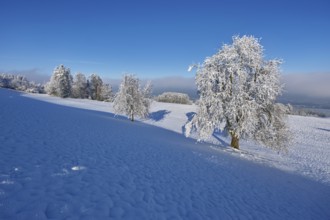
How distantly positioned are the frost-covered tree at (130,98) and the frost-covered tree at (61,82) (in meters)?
41.1

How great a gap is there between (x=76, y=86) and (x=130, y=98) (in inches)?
2167

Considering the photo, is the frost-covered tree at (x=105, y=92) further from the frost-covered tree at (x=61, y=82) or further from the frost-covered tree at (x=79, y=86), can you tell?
the frost-covered tree at (x=61, y=82)

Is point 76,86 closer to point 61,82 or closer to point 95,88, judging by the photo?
point 95,88

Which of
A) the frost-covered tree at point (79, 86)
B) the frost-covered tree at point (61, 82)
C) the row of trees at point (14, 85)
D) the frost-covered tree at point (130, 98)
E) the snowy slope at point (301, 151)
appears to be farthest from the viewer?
the row of trees at point (14, 85)

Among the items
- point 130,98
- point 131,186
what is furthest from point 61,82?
point 131,186

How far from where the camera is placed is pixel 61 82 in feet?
240

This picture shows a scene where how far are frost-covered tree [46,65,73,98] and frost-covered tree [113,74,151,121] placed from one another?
135 feet

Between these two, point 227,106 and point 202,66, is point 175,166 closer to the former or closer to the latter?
point 227,106

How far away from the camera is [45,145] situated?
35.2ft

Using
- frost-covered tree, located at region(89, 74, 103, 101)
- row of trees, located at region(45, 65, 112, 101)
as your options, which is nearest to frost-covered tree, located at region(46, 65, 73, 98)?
row of trees, located at region(45, 65, 112, 101)

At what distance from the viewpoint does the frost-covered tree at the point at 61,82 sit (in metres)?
71.2

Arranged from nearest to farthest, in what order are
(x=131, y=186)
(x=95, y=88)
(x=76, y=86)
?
(x=131, y=186) → (x=76, y=86) → (x=95, y=88)

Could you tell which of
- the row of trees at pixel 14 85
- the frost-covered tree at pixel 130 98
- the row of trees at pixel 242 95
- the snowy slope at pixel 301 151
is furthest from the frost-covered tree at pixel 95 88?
the row of trees at pixel 242 95

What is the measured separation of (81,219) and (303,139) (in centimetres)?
4095
